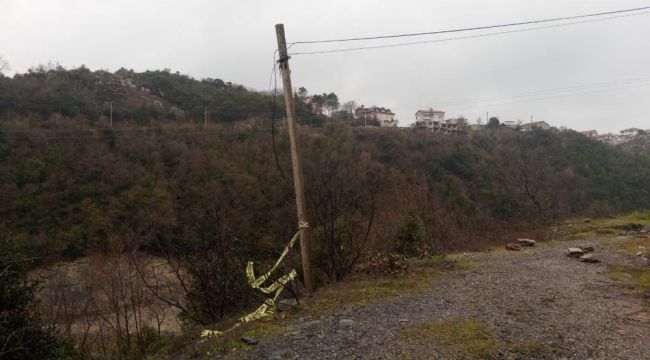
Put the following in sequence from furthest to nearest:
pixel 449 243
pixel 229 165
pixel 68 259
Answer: pixel 229 165 < pixel 68 259 < pixel 449 243

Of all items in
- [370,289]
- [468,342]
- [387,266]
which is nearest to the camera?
[468,342]

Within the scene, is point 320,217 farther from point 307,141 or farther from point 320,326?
point 307,141

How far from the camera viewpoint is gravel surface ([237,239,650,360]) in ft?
13.4

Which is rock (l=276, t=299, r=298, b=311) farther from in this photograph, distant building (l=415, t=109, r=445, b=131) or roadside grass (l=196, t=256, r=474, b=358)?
distant building (l=415, t=109, r=445, b=131)

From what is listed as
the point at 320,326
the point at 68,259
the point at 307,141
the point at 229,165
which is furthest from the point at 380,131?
the point at 320,326

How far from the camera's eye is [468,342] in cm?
420

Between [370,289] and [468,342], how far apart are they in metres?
2.63

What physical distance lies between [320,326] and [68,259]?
26.9 metres

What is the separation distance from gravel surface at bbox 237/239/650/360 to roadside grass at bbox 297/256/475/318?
0.84ft

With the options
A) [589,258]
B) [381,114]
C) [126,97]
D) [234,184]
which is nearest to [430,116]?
[381,114]

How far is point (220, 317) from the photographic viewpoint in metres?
7.32

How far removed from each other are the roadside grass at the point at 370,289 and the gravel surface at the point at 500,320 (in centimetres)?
26

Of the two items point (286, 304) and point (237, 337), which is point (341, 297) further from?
point (237, 337)

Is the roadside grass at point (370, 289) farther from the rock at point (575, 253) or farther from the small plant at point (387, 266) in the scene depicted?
the rock at point (575, 253)
